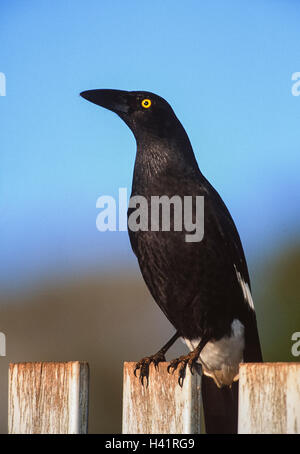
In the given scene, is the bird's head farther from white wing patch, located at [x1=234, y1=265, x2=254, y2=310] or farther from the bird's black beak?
white wing patch, located at [x1=234, y1=265, x2=254, y2=310]

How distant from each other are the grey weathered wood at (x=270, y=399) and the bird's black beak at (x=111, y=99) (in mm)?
2235

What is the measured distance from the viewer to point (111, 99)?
4070mm

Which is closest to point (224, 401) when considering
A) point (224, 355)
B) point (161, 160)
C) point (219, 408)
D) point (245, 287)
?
point (219, 408)

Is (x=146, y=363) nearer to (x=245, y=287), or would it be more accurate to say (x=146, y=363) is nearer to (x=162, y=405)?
(x=162, y=405)

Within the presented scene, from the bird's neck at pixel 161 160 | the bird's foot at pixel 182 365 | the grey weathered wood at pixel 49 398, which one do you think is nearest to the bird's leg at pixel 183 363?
the bird's foot at pixel 182 365

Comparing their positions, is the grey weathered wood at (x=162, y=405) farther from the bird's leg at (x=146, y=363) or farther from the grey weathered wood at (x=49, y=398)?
the grey weathered wood at (x=49, y=398)

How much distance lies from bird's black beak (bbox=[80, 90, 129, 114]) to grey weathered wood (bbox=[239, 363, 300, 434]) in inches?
88.0

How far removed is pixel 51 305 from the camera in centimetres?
718

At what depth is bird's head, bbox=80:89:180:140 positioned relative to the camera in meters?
4.01

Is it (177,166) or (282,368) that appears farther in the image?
(177,166)

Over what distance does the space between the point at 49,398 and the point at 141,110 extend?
1985 mm

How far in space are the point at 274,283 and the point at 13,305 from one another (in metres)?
2.56
